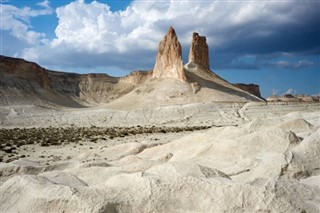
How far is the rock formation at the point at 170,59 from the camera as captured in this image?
6688 centimetres

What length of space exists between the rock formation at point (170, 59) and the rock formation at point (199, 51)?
28.4 ft

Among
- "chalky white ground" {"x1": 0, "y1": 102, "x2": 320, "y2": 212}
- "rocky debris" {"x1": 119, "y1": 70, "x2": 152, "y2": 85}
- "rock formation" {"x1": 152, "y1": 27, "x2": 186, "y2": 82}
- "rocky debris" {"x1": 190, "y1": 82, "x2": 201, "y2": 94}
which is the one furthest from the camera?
"rocky debris" {"x1": 119, "y1": 70, "x2": 152, "y2": 85}

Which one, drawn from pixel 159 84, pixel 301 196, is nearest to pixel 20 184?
pixel 301 196

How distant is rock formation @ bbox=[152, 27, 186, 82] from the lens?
66.9 meters

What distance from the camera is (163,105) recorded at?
57688 millimetres

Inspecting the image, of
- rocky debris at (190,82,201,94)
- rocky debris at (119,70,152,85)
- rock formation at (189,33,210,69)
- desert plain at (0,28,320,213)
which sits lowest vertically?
desert plain at (0,28,320,213)

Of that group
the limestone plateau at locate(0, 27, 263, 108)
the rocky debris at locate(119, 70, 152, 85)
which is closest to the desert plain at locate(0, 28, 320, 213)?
the limestone plateau at locate(0, 27, 263, 108)

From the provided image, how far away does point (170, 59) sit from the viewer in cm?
6962

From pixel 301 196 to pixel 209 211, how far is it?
145 cm

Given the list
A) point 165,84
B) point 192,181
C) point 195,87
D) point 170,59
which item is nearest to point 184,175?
point 192,181

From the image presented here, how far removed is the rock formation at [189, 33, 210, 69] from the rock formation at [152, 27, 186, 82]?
28.4ft

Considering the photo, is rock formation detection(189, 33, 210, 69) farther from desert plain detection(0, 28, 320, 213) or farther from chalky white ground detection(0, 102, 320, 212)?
chalky white ground detection(0, 102, 320, 212)

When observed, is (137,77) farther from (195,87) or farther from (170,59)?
(195,87)

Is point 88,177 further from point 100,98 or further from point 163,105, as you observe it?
point 100,98
